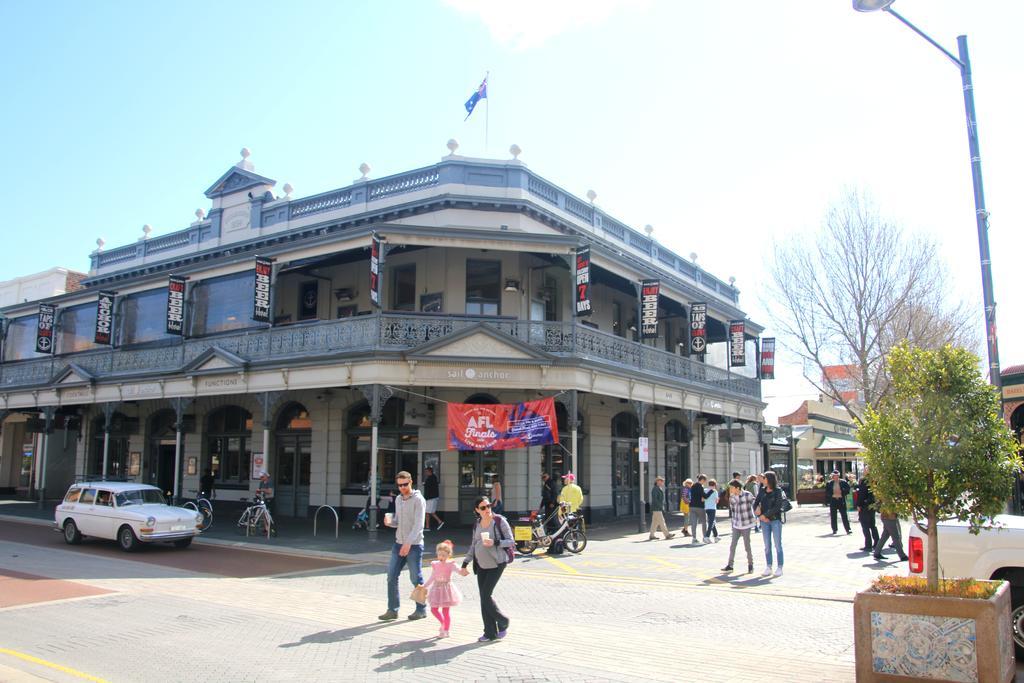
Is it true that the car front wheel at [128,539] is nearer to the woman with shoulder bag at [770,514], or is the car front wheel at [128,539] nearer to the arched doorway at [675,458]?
the woman with shoulder bag at [770,514]

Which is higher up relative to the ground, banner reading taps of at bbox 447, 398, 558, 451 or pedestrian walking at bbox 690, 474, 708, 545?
banner reading taps of at bbox 447, 398, 558, 451

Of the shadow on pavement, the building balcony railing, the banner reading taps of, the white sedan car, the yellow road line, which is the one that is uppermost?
the building balcony railing

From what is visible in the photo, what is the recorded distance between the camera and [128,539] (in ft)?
56.0

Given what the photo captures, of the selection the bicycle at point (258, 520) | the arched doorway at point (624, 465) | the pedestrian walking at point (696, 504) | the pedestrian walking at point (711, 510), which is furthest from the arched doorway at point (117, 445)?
the pedestrian walking at point (711, 510)

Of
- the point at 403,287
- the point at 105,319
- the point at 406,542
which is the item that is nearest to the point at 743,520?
the point at 406,542

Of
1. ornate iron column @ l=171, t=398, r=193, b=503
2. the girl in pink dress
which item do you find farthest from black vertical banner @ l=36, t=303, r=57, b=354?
A: the girl in pink dress

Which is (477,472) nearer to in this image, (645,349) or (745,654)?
(645,349)

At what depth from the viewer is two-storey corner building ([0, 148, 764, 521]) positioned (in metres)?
19.9

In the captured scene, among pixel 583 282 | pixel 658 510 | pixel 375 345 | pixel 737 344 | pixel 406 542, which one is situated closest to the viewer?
pixel 406 542

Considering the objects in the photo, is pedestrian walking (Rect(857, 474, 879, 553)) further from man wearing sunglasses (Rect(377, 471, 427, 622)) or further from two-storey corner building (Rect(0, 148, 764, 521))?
man wearing sunglasses (Rect(377, 471, 427, 622))

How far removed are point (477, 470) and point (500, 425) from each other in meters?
3.39

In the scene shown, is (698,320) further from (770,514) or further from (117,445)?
(117,445)

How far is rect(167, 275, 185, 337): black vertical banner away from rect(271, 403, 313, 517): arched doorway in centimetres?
434

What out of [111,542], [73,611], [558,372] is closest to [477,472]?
[558,372]
